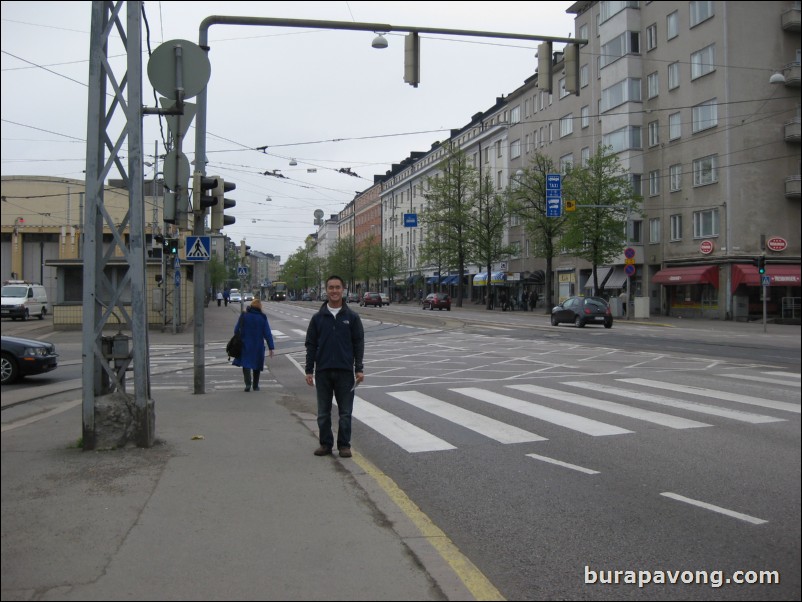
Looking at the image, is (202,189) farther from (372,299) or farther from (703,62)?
(372,299)

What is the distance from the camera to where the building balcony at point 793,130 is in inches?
76.2

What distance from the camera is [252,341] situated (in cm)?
1226

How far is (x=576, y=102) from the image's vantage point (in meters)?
52.2

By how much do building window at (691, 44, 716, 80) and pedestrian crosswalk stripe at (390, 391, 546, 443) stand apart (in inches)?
224

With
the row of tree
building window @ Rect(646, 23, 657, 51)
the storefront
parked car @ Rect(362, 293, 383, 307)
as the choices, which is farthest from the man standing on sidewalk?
parked car @ Rect(362, 293, 383, 307)

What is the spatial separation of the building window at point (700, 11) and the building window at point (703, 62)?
0.28 m

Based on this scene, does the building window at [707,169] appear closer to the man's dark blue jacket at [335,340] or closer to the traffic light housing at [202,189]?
the man's dark blue jacket at [335,340]

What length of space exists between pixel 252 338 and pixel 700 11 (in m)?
11.0

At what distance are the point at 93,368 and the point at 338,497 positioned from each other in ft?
8.60

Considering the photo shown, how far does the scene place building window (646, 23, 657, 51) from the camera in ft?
7.60

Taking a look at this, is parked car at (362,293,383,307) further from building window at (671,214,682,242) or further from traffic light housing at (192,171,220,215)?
traffic light housing at (192,171,220,215)

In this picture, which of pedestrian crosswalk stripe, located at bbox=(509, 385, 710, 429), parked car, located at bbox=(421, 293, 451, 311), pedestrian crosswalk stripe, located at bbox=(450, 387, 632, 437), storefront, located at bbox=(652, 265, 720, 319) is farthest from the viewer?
parked car, located at bbox=(421, 293, 451, 311)

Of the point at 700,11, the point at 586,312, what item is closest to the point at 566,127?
the point at 586,312

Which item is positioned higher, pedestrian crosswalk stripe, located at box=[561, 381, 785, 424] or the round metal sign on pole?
the round metal sign on pole
